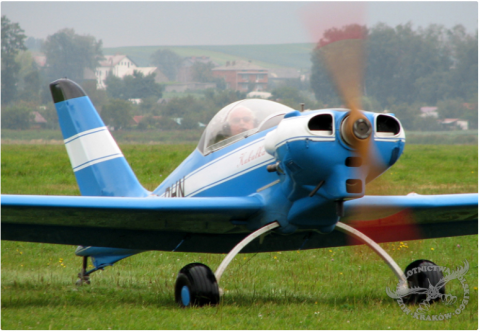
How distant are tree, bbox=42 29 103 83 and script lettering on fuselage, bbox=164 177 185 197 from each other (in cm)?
9053

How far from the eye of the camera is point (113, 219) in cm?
689

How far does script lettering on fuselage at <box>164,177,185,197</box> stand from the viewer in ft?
26.3

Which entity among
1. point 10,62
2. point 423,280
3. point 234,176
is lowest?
point 423,280

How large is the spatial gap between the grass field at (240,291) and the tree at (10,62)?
7433 cm

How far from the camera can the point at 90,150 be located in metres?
9.11

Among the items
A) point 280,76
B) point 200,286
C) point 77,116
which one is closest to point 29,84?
point 280,76

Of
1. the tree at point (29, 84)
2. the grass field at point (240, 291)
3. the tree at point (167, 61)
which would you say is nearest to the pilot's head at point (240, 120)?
the grass field at point (240, 291)

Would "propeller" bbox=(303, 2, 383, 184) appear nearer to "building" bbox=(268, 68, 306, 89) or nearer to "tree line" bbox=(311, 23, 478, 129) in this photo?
"tree line" bbox=(311, 23, 478, 129)

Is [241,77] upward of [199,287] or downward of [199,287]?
upward

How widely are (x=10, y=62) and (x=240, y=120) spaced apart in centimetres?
8296

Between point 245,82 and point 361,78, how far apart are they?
112 m

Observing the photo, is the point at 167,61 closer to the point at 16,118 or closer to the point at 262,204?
the point at 16,118

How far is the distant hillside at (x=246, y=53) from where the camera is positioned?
163375 mm

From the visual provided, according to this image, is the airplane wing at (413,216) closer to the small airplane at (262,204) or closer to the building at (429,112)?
the small airplane at (262,204)
